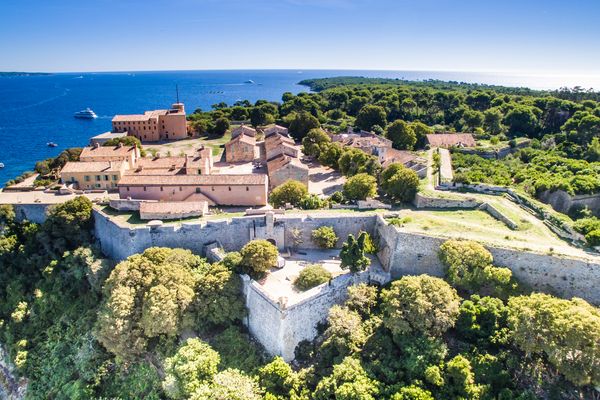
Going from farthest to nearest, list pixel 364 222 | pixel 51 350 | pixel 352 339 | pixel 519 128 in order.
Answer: pixel 519 128 → pixel 364 222 → pixel 51 350 → pixel 352 339

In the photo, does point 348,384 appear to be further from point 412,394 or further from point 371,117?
point 371,117

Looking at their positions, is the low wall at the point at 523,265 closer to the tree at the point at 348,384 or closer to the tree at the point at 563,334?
the tree at the point at 563,334

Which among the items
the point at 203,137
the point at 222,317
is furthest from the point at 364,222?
the point at 203,137

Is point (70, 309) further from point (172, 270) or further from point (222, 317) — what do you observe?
point (222, 317)

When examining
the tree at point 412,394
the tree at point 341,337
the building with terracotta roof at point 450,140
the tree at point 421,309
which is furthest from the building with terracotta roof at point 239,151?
the tree at point 412,394

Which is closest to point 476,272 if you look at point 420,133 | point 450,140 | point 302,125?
point 450,140
